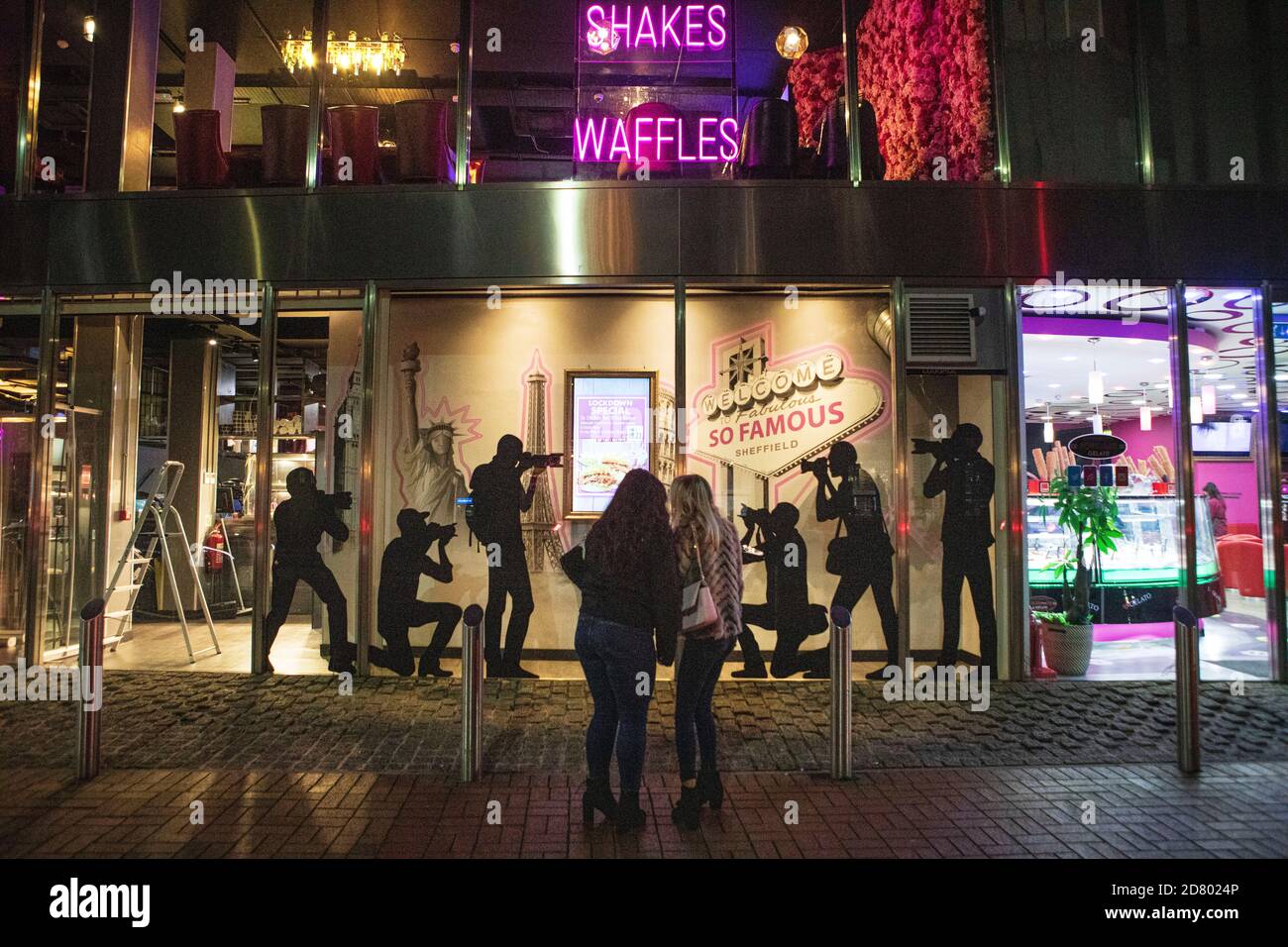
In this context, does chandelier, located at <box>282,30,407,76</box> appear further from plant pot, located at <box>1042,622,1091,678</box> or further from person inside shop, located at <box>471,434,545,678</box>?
plant pot, located at <box>1042,622,1091,678</box>

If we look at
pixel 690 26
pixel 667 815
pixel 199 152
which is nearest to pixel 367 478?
pixel 199 152

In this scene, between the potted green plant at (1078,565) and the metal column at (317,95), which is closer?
the potted green plant at (1078,565)

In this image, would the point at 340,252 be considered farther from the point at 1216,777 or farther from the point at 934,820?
the point at 1216,777

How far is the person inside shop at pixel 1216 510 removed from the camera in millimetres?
7641

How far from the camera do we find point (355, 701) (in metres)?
6.60

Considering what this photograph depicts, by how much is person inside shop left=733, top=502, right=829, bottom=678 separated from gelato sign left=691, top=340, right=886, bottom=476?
53 centimetres

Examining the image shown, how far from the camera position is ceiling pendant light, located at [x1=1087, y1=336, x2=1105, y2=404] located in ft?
33.6

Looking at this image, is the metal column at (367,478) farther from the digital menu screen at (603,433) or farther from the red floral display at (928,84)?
the red floral display at (928,84)

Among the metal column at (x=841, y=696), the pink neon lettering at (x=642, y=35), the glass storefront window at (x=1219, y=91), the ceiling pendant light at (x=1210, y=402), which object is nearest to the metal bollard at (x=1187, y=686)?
the metal column at (x=841, y=696)

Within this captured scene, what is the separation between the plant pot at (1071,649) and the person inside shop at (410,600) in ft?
19.7

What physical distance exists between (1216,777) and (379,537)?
7.08 m

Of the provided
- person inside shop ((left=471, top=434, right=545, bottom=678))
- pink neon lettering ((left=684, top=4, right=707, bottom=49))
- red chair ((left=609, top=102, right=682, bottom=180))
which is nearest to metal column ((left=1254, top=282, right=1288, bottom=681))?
red chair ((left=609, top=102, right=682, bottom=180))

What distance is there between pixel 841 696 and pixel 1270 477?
19.1 ft

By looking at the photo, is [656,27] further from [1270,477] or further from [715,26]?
[1270,477]
